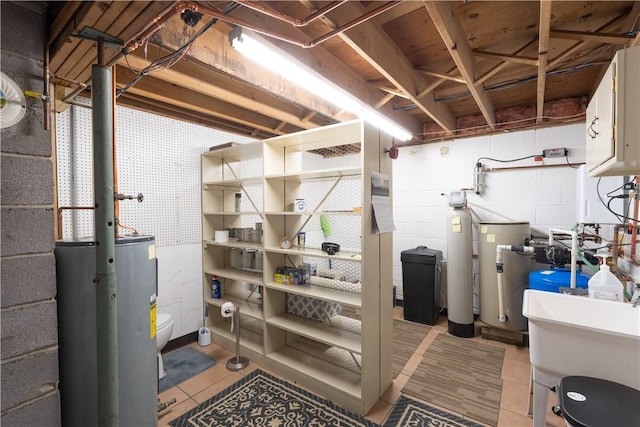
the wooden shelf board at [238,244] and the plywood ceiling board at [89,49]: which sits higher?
the plywood ceiling board at [89,49]

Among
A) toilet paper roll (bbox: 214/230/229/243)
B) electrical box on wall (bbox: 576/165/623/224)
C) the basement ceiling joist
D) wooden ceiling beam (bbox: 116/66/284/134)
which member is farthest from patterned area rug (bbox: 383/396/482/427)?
wooden ceiling beam (bbox: 116/66/284/134)

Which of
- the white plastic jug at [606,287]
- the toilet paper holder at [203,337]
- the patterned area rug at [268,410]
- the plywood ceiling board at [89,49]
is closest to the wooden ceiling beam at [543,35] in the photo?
the white plastic jug at [606,287]

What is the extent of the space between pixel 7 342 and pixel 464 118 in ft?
14.4

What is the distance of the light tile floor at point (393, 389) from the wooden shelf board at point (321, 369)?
0.17m

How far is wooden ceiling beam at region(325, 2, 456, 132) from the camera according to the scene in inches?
56.8

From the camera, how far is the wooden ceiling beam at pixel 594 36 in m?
→ 1.67

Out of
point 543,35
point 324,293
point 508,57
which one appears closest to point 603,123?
point 543,35

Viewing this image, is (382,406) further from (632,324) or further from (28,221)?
(28,221)

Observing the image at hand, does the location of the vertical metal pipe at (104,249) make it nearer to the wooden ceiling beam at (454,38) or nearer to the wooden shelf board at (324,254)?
the wooden shelf board at (324,254)

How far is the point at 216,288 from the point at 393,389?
2.07m

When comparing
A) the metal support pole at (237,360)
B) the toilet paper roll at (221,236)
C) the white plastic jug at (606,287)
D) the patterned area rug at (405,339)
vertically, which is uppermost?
the toilet paper roll at (221,236)

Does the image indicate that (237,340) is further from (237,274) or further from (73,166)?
(73,166)

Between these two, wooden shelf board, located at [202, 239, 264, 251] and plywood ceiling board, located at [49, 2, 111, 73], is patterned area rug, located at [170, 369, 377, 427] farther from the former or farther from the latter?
plywood ceiling board, located at [49, 2, 111, 73]

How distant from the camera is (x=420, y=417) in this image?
6.40 ft
